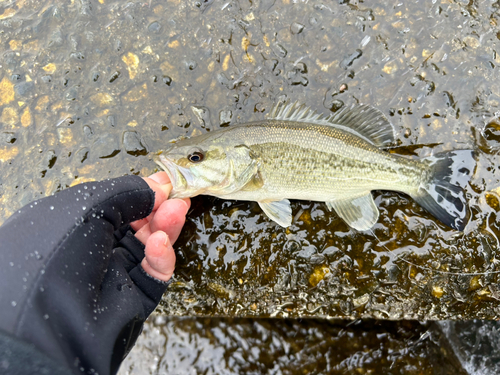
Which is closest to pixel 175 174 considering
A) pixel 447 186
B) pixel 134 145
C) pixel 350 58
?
pixel 134 145

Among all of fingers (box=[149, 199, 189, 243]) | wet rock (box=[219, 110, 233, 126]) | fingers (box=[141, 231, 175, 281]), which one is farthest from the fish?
fingers (box=[141, 231, 175, 281])

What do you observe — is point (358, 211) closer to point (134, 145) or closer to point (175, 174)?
point (175, 174)

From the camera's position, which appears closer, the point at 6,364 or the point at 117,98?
the point at 6,364

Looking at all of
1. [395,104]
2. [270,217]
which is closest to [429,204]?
[395,104]

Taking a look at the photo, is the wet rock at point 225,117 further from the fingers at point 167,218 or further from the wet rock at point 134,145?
the fingers at point 167,218

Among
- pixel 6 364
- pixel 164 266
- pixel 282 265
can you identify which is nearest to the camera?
pixel 6 364

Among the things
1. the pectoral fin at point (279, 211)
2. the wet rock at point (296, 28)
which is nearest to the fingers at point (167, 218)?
the pectoral fin at point (279, 211)

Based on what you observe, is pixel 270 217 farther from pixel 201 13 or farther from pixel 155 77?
pixel 201 13
